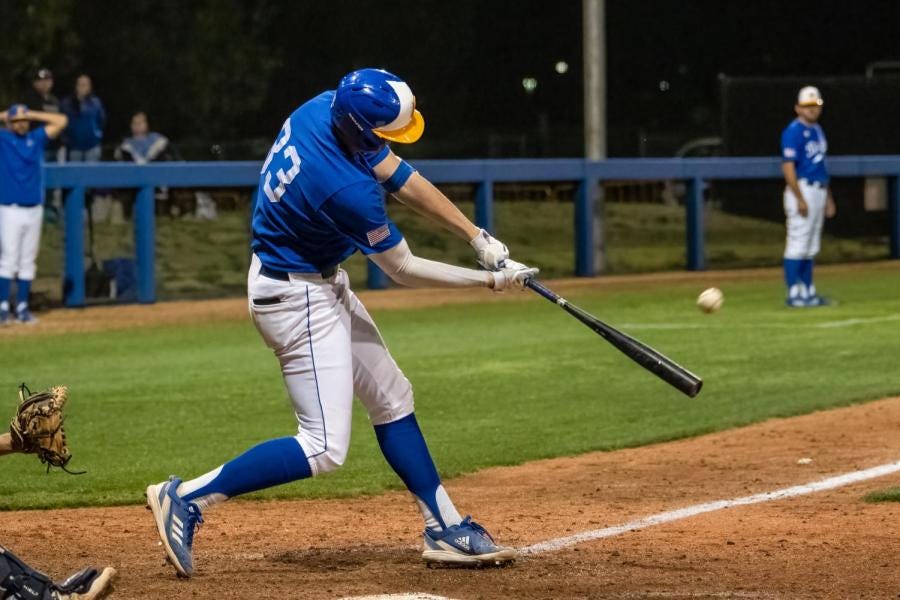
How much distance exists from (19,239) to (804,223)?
24.1ft

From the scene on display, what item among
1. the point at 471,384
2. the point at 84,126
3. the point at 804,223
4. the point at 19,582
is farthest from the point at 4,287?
the point at 19,582

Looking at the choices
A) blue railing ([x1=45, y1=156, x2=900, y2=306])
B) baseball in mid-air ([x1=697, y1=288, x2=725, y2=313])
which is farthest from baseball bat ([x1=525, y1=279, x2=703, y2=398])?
blue railing ([x1=45, y1=156, x2=900, y2=306])

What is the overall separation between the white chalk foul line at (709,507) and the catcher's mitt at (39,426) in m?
1.92

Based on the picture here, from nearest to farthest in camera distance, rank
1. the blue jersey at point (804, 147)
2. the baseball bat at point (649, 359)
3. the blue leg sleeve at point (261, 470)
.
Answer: the blue leg sleeve at point (261, 470), the baseball bat at point (649, 359), the blue jersey at point (804, 147)

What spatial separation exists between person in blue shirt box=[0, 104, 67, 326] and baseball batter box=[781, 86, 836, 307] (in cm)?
676

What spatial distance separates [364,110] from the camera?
17.6 feet

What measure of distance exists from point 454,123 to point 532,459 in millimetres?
37116

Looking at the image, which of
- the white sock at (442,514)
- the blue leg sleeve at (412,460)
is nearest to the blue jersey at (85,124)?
the blue leg sleeve at (412,460)

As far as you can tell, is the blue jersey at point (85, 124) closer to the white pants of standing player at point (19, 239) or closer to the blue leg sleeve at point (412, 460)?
the white pants of standing player at point (19, 239)

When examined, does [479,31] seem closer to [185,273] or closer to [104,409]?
[185,273]

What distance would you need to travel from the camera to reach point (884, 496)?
703 cm

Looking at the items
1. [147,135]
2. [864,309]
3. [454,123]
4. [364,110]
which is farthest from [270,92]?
[364,110]

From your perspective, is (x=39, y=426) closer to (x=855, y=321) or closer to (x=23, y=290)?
(x=23, y=290)

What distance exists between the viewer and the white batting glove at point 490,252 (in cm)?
570
